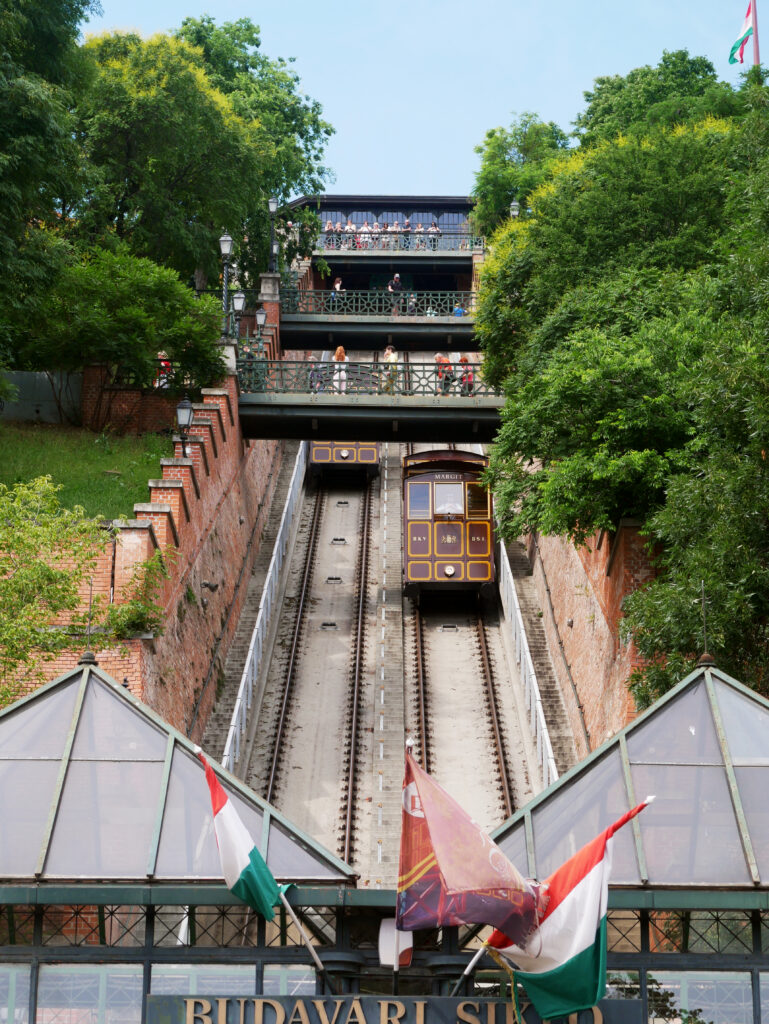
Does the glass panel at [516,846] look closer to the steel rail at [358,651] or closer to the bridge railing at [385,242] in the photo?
the steel rail at [358,651]

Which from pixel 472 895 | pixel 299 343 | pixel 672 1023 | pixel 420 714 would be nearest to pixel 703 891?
pixel 672 1023

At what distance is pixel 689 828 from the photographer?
10078 mm

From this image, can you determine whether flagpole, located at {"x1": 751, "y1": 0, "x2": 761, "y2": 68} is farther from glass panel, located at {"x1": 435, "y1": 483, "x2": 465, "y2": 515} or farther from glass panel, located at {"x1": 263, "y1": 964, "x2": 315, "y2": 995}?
glass panel, located at {"x1": 263, "y1": 964, "x2": 315, "y2": 995}

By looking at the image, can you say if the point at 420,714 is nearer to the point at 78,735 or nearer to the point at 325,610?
the point at 325,610

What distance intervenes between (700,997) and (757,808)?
1.35 metres

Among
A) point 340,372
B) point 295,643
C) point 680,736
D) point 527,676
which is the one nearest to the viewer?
point 680,736

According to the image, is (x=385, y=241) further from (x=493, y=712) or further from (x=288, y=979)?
(x=288, y=979)

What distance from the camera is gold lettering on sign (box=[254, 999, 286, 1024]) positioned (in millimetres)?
9641

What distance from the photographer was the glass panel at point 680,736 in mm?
10516

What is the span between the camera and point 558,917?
30.6 feet

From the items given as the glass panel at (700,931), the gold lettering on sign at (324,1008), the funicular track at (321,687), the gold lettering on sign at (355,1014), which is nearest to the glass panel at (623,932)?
the glass panel at (700,931)

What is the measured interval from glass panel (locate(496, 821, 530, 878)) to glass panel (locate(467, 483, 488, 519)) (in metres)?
21.5

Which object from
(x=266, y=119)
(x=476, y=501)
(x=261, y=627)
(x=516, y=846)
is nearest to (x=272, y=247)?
(x=266, y=119)

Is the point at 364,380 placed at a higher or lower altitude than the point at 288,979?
higher
